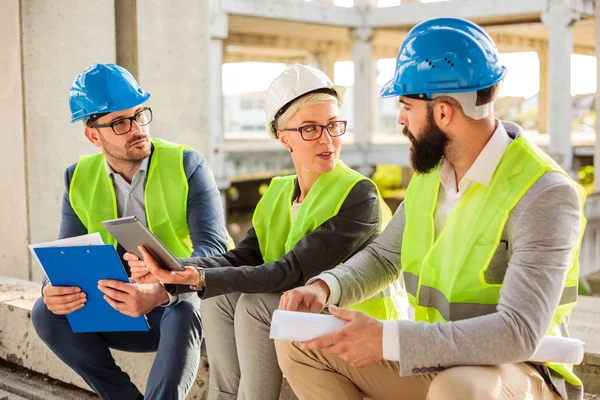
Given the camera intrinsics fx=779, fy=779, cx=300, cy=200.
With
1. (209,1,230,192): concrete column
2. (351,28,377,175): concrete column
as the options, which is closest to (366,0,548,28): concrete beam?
(351,28,377,175): concrete column

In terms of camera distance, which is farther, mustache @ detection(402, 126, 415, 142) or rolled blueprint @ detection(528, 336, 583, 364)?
mustache @ detection(402, 126, 415, 142)

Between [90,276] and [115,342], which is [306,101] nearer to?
[90,276]

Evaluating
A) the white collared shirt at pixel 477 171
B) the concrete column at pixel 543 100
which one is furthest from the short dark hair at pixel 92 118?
the concrete column at pixel 543 100

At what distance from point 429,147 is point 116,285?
123 cm

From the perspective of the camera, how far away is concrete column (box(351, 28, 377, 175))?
25672 mm

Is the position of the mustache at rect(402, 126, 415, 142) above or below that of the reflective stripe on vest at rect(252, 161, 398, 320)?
above

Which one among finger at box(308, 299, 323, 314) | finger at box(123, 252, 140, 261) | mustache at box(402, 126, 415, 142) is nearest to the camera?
mustache at box(402, 126, 415, 142)

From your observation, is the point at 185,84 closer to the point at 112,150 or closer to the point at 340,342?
the point at 112,150

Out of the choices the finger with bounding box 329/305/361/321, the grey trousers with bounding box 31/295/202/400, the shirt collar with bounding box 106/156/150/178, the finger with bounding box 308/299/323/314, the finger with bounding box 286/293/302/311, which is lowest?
the grey trousers with bounding box 31/295/202/400

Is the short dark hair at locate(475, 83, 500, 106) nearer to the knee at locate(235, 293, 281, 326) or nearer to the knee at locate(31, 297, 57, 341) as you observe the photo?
the knee at locate(235, 293, 281, 326)

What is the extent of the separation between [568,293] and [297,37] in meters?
26.8

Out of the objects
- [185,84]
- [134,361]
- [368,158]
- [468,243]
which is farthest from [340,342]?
[368,158]

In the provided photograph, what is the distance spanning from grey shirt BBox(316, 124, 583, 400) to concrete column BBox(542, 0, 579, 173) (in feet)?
69.6

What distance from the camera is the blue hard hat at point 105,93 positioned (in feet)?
10.7
